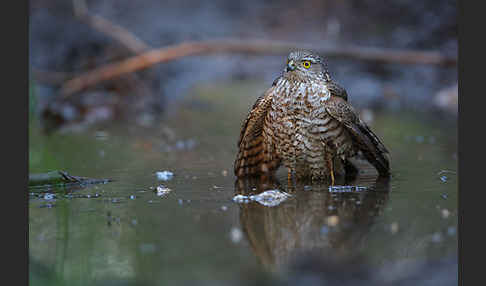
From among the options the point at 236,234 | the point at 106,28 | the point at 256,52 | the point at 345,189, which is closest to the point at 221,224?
the point at 236,234

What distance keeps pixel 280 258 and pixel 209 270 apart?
1.19ft

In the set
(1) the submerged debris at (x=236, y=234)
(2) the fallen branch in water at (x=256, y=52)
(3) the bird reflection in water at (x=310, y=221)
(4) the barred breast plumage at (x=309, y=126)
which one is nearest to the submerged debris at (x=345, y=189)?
(3) the bird reflection in water at (x=310, y=221)

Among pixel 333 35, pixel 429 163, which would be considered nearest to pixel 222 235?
pixel 429 163

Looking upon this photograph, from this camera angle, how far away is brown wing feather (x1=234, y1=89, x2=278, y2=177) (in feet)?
14.6

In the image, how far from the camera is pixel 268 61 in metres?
13.1

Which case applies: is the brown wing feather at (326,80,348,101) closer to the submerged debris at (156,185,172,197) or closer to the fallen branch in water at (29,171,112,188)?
→ the submerged debris at (156,185,172,197)

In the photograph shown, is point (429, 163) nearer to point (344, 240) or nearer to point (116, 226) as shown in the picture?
point (344, 240)

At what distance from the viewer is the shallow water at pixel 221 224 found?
2.56 meters

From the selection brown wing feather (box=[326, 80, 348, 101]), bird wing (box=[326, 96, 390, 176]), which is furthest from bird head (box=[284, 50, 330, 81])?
bird wing (box=[326, 96, 390, 176])

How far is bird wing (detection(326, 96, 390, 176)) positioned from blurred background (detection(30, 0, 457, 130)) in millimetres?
4325

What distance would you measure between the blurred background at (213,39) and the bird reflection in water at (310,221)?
16.2 feet

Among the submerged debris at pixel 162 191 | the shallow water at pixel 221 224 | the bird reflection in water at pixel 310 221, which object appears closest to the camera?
the shallow water at pixel 221 224

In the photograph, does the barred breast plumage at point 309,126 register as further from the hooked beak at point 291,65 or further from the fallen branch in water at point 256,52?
the fallen branch in water at point 256,52

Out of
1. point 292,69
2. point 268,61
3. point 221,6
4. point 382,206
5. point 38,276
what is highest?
point 221,6
